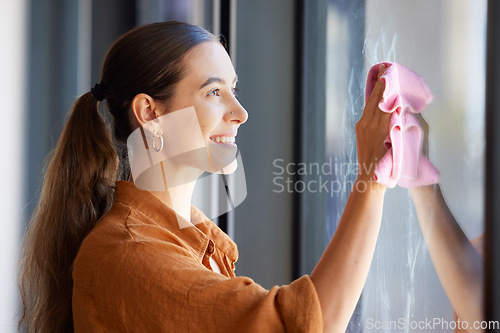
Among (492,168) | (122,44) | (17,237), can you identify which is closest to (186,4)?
(122,44)

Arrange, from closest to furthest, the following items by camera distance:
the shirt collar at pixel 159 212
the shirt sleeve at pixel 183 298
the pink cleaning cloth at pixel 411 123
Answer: the shirt sleeve at pixel 183 298 → the pink cleaning cloth at pixel 411 123 → the shirt collar at pixel 159 212

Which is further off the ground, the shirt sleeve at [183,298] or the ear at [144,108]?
the ear at [144,108]

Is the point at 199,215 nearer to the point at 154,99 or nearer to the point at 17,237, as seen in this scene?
the point at 154,99

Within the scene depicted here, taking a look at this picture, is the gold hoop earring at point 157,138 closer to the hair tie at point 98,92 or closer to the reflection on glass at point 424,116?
the hair tie at point 98,92

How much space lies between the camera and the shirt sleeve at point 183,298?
61 cm

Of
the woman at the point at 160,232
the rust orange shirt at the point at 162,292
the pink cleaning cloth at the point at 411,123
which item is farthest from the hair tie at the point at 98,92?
the pink cleaning cloth at the point at 411,123

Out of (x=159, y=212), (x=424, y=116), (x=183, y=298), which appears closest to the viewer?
(x=183, y=298)

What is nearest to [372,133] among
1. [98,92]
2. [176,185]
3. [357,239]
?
[357,239]

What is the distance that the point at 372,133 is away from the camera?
27.8 inches

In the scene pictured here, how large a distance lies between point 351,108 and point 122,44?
0.44 metres

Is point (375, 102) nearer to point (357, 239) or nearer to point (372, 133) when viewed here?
point (372, 133)

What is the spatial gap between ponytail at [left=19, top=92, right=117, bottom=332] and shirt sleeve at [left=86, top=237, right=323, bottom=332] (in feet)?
0.75

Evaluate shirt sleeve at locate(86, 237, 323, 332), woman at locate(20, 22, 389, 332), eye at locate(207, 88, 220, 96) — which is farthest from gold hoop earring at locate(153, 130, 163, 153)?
shirt sleeve at locate(86, 237, 323, 332)

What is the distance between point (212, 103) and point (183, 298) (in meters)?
0.35
